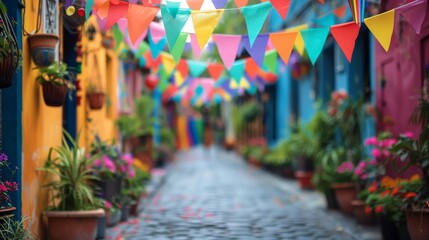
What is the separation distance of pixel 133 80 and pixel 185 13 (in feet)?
39.6

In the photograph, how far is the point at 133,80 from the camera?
18625mm

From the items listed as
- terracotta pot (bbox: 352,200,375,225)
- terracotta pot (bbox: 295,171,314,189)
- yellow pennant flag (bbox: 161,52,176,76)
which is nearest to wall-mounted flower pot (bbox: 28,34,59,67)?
yellow pennant flag (bbox: 161,52,176,76)

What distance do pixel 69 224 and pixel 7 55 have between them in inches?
97.4

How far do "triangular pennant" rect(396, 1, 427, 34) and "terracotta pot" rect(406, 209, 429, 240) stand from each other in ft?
6.58

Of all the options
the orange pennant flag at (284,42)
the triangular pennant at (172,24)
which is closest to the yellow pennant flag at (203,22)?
the triangular pennant at (172,24)

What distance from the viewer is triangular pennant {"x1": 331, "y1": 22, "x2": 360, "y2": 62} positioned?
268 inches

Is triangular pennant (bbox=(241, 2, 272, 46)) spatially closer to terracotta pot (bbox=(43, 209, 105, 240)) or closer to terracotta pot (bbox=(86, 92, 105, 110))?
terracotta pot (bbox=(43, 209, 105, 240))

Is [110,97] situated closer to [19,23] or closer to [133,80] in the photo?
[133,80]

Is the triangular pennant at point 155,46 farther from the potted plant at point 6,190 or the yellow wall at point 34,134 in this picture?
the potted plant at point 6,190

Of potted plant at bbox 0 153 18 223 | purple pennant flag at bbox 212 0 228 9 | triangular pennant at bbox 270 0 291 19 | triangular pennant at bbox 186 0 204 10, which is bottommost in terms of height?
potted plant at bbox 0 153 18 223

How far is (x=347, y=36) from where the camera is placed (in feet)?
22.6

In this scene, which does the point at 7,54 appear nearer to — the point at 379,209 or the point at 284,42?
the point at 284,42

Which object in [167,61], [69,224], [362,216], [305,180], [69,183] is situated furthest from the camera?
[305,180]

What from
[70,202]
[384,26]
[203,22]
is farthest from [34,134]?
[384,26]
